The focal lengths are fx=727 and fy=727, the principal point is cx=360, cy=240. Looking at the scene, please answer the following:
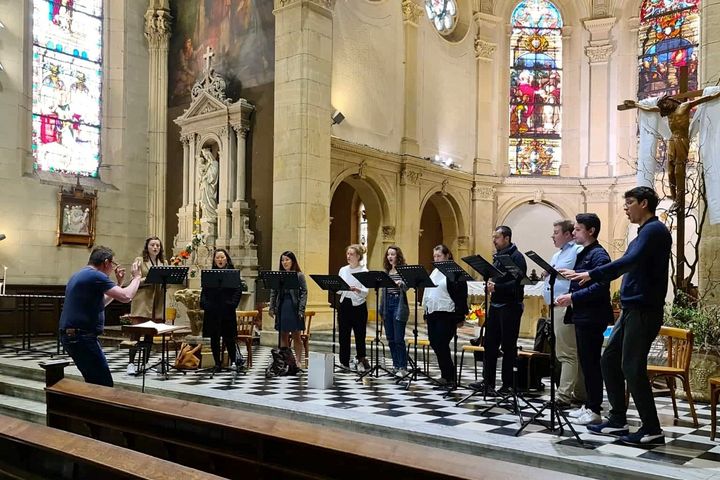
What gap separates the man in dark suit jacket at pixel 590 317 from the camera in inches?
216

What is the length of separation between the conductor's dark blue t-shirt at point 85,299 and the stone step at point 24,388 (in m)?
2.26

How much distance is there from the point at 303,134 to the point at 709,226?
695 centimetres

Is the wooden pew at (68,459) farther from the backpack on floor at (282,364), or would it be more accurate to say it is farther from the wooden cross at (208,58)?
the wooden cross at (208,58)

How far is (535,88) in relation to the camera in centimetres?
1994

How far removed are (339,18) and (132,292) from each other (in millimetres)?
9979

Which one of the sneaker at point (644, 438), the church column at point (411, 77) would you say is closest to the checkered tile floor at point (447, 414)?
the sneaker at point (644, 438)

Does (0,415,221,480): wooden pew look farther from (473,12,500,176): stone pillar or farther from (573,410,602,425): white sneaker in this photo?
(473,12,500,176): stone pillar

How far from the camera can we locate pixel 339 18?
47.6 ft

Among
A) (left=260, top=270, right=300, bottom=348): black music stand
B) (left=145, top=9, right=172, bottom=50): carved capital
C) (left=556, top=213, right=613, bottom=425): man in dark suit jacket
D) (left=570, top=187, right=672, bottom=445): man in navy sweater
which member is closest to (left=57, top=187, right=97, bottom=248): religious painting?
(left=145, top=9, right=172, bottom=50): carved capital

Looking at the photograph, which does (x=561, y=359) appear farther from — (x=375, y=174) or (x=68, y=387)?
(x=375, y=174)

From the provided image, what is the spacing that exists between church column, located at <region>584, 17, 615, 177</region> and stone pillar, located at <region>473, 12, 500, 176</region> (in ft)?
8.05

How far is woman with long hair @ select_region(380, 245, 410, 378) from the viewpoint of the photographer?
8078 mm

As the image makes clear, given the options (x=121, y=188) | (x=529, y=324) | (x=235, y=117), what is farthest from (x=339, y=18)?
(x=529, y=324)

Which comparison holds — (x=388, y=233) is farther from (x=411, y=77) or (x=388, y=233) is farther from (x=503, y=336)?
(x=503, y=336)
